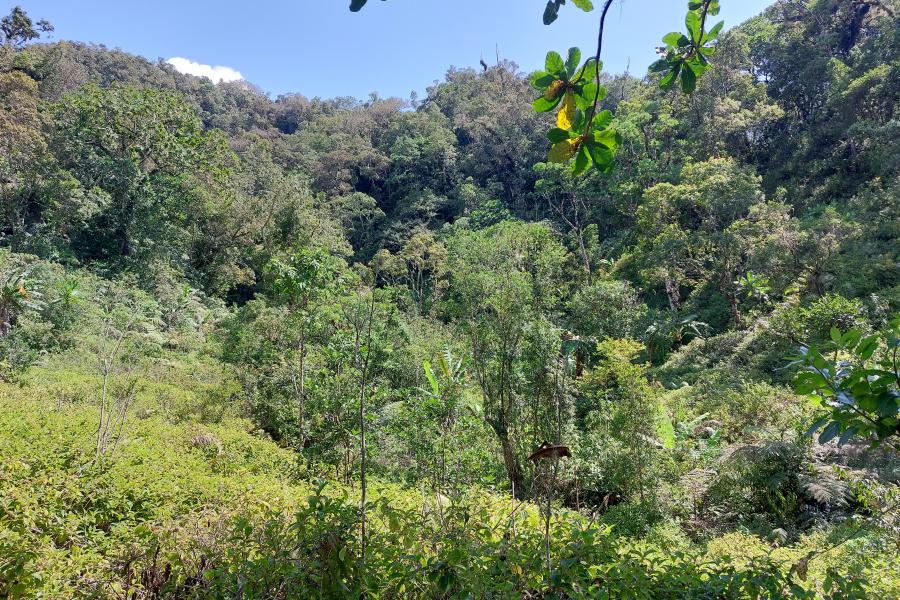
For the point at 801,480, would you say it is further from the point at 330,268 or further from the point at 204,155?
the point at 204,155

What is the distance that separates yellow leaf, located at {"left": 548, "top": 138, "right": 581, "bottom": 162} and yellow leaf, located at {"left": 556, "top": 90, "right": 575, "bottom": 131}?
0.05 meters

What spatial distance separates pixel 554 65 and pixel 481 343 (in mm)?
4943

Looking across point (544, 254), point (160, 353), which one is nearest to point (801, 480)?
point (544, 254)

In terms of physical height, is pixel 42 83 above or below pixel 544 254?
above

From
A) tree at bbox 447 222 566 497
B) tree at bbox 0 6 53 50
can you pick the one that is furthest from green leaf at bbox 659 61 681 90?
tree at bbox 0 6 53 50

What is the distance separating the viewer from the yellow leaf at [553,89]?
1.37 metres

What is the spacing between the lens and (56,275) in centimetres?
1376

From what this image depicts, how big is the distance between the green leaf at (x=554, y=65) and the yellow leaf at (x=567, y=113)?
2.3 inches

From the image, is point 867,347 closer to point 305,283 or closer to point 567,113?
point 567,113

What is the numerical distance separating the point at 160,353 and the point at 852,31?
26.6m

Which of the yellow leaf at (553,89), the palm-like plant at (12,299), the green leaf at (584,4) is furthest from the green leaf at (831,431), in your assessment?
the palm-like plant at (12,299)

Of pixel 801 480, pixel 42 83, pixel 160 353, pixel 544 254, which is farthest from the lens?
pixel 42 83

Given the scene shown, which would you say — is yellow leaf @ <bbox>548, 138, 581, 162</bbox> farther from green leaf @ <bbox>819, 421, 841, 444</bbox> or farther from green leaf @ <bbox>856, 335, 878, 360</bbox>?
green leaf @ <bbox>819, 421, 841, 444</bbox>

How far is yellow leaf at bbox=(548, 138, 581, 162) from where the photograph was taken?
139cm
